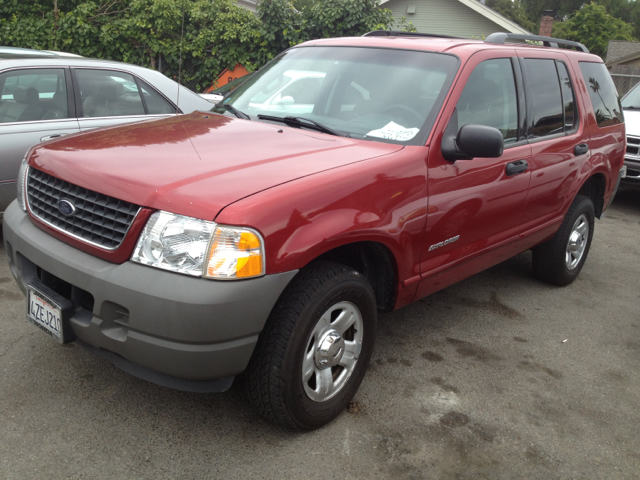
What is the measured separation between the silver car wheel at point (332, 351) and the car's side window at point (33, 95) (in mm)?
3361

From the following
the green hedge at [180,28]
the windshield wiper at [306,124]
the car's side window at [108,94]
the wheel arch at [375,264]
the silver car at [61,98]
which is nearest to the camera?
the wheel arch at [375,264]

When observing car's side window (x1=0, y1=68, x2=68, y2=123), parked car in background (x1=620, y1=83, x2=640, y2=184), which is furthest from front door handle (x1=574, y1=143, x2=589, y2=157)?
parked car in background (x1=620, y1=83, x2=640, y2=184)

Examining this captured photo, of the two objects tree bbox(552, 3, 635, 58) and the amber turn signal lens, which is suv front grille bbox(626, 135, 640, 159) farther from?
tree bbox(552, 3, 635, 58)

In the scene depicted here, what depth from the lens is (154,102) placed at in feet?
18.5

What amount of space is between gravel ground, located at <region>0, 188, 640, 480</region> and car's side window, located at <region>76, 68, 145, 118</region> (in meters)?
1.80

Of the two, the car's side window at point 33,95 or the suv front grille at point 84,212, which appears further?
the car's side window at point 33,95

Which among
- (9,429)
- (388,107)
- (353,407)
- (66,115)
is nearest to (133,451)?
(9,429)

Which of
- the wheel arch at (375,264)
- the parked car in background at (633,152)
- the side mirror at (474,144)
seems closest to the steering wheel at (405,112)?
the side mirror at (474,144)

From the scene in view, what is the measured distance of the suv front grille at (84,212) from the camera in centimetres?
251

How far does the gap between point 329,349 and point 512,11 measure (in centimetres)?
6003

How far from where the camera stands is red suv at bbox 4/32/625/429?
7.84ft

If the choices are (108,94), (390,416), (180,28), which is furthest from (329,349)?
(180,28)

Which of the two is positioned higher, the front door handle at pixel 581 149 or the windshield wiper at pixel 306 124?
Answer: the windshield wiper at pixel 306 124

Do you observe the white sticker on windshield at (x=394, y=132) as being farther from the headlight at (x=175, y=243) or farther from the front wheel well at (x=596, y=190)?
the front wheel well at (x=596, y=190)
